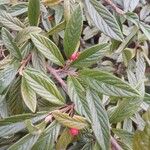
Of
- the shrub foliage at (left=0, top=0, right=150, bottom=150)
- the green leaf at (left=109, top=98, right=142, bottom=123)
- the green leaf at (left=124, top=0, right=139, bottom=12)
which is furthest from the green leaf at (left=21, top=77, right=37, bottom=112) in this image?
the green leaf at (left=124, top=0, right=139, bottom=12)

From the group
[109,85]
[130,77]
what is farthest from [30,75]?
[130,77]

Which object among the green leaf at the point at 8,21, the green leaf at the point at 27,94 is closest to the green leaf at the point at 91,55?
the green leaf at the point at 27,94

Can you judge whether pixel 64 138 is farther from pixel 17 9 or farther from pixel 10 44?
pixel 17 9

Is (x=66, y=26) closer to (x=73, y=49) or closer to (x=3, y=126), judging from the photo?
(x=73, y=49)

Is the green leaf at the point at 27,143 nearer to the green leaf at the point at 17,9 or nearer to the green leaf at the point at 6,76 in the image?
the green leaf at the point at 6,76

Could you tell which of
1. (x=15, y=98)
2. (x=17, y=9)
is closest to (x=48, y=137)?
(x=15, y=98)

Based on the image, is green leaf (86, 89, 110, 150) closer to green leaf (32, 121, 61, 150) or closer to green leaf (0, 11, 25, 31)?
green leaf (32, 121, 61, 150)
